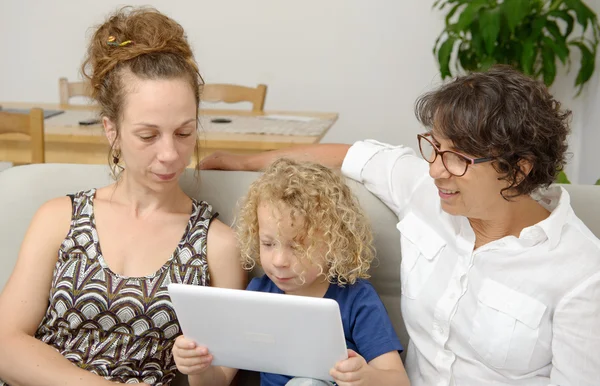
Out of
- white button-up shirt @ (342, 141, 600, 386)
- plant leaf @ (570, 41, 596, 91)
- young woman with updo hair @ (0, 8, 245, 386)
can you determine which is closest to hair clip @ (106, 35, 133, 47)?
young woman with updo hair @ (0, 8, 245, 386)

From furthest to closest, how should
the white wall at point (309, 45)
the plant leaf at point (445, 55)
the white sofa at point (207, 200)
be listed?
the white wall at point (309, 45) → the plant leaf at point (445, 55) → the white sofa at point (207, 200)

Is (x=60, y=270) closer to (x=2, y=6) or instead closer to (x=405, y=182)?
(x=405, y=182)

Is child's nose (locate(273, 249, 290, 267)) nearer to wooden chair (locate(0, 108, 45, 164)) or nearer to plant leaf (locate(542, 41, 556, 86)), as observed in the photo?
wooden chair (locate(0, 108, 45, 164))

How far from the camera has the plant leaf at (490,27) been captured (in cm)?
369

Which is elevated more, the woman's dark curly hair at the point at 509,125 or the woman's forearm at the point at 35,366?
the woman's dark curly hair at the point at 509,125

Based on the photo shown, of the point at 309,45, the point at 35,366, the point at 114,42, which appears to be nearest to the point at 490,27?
the point at 309,45

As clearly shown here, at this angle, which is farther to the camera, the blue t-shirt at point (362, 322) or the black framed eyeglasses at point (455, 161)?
the blue t-shirt at point (362, 322)

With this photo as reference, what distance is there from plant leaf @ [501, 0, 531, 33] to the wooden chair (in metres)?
2.30

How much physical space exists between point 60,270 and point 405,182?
0.78 metres

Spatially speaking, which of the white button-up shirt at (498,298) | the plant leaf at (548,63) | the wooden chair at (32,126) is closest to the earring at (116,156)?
the white button-up shirt at (498,298)

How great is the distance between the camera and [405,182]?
1626mm

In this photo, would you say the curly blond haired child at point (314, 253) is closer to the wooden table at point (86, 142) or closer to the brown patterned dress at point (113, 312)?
the brown patterned dress at point (113, 312)

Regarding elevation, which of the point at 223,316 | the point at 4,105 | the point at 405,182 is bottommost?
the point at 4,105

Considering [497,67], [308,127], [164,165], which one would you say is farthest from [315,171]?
[308,127]
